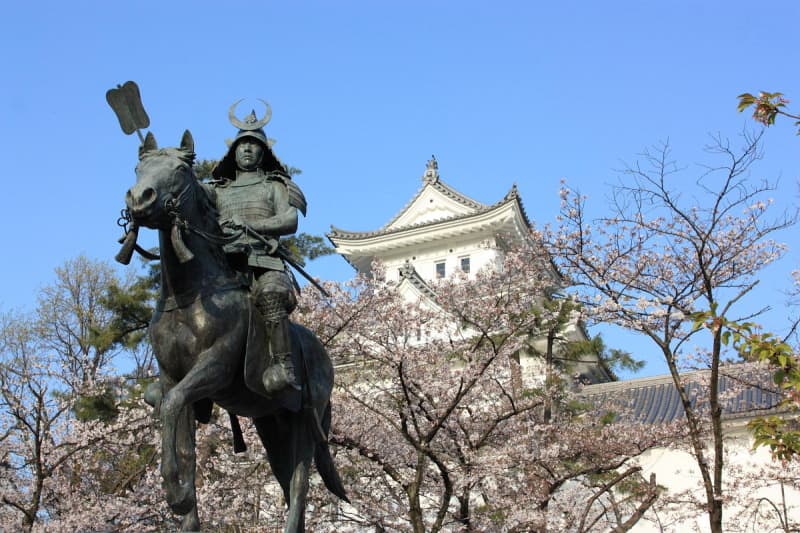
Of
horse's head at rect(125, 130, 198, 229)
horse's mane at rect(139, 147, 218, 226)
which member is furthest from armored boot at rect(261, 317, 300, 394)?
horse's head at rect(125, 130, 198, 229)

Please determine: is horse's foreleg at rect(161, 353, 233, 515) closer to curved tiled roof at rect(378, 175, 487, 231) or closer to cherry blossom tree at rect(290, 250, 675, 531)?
cherry blossom tree at rect(290, 250, 675, 531)

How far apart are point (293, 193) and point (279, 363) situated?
4.53ft

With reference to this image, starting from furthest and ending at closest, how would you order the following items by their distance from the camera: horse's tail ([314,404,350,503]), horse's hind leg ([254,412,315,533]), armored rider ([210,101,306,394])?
1. horse's tail ([314,404,350,503])
2. horse's hind leg ([254,412,315,533])
3. armored rider ([210,101,306,394])

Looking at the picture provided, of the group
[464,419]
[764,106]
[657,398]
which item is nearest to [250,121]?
[764,106]

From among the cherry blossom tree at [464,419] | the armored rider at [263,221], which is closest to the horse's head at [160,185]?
the armored rider at [263,221]

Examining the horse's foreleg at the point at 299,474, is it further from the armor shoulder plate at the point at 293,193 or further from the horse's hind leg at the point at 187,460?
the armor shoulder plate at the point at 293,193

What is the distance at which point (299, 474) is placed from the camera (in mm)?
5637

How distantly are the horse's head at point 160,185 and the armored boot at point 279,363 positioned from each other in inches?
40.0

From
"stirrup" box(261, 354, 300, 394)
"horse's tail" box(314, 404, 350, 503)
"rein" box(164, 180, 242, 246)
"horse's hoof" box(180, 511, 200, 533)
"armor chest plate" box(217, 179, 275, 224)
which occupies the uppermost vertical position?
"armor chest plate" box(217, 179, 275, 224)

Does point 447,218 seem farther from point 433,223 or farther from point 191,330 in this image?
point 191,330

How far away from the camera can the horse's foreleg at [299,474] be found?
5.36m

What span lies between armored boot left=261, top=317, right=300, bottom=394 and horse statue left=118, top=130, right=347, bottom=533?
0.27 feet

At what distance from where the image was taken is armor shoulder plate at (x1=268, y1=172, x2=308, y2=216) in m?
5.86

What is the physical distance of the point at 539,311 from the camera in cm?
1642
